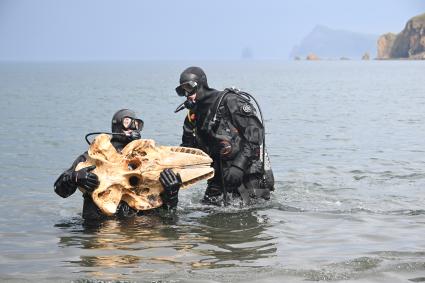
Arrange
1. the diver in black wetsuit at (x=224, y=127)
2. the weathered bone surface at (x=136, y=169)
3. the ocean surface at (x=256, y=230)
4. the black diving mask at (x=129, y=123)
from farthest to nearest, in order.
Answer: the diver in black wetsuit at (x=224, y=127) < the black diving mask at (x=129, y=123) < the weathered bone surface at (x=136, y=169) < the ocean surface at (x=256, y=230)

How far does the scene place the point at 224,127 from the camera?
9648mm

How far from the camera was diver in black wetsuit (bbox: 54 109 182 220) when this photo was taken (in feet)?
27.7

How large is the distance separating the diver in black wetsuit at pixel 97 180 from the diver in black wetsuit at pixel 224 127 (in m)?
0.79

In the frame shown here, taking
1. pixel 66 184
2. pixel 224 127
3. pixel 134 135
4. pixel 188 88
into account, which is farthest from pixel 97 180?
pixel 224 127

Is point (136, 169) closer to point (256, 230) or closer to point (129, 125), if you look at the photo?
point (129, 125)

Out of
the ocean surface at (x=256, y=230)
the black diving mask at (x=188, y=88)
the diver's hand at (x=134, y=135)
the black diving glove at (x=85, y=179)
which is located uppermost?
the black diving mask at (x=188, y=88)

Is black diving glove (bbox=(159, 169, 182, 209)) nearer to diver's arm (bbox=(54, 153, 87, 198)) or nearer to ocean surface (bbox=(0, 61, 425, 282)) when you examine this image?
ocean surface (bbox=(0, 61, 425, 282))

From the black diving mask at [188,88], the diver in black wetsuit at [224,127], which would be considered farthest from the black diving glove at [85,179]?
the black diving mask at [188,88]

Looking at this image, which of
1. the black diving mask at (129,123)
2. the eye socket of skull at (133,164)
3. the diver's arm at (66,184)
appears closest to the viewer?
the diver's arm at (66,184)

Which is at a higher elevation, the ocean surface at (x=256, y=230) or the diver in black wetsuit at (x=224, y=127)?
the diver in black wetsuit at (x=224, y=127)

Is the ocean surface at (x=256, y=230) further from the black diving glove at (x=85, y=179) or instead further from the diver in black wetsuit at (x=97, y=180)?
the black diving glove at (x=85, y=179)

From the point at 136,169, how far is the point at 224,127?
1.42m

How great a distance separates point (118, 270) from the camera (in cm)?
754

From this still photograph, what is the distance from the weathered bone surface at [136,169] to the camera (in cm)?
864
